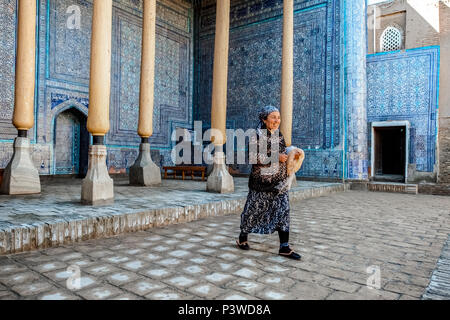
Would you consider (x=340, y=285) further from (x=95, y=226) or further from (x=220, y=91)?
(x=220, y=91)

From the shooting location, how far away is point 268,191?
2889mm

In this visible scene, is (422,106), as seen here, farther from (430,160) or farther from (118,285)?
(118,285)

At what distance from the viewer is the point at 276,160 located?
282cm

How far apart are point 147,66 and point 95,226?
493 cm

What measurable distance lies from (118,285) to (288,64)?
23.0 feet

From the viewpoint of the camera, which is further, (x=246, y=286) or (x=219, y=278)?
(x=219, y=278)

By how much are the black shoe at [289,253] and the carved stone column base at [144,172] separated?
511 cm

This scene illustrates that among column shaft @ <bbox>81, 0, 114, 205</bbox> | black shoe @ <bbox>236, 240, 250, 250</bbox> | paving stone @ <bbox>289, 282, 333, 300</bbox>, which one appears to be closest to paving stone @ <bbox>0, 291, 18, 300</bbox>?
paving stone @ <bbox>289, 282, 333, 300</bbox>

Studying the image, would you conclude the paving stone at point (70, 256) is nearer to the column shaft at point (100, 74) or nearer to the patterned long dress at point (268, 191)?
the patterned long dress at point (268, 191)

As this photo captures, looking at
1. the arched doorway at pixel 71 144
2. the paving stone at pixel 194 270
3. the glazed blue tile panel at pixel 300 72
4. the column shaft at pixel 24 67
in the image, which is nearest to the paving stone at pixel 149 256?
the paving stone at pixel 194 270

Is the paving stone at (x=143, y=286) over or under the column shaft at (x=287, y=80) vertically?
under

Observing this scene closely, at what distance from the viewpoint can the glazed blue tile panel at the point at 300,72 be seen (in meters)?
9.98

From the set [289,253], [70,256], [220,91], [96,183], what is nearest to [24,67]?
[96,183]

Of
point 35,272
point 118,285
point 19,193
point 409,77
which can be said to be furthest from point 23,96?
point 409,77
